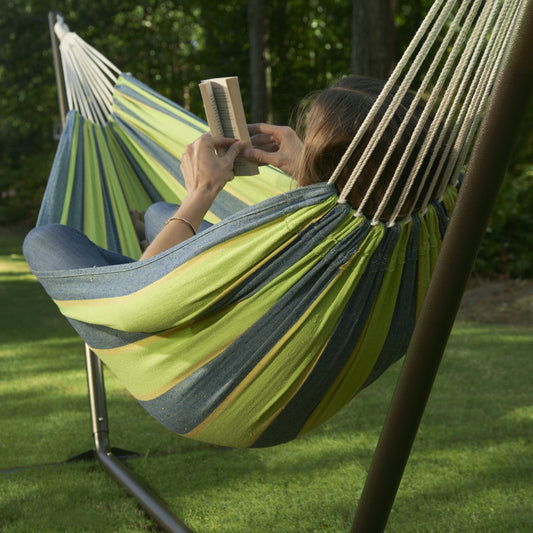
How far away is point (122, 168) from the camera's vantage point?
7.61 feet

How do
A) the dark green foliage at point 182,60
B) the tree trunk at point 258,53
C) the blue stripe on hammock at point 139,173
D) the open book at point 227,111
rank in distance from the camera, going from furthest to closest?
the tree trunk at point 258,53 < the dark green foliage at point 182,60 < the blue stripe on hammock at point 139,173 < the open book at point 227,111

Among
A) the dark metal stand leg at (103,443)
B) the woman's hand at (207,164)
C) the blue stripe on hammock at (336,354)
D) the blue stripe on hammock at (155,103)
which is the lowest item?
the dark metal stand leg at (103,443)

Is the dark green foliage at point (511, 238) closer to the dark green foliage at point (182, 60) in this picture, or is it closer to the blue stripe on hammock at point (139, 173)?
the dark green foliage at point (182, 60)

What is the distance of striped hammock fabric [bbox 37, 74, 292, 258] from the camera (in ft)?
6.55

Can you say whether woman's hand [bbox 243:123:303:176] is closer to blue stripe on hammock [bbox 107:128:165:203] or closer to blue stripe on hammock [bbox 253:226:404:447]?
blue stripe on hammock [bbox 253:226:404:447]

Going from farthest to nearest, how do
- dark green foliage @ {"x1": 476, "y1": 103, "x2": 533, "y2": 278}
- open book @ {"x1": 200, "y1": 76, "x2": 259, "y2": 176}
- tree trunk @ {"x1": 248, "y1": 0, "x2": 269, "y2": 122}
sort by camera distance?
1. tree trunk @ {"x1": 248, "y1": 0, "x2": 269, "y2": 122}
2. dark green foliage @ {"x1": 476, "y1": 103, "x2": 533, "y2": 278}
3. open book @ {"x1": 200, "y1": 76, "x2": 259, "y2": 176}

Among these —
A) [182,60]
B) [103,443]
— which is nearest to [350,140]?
[103,443]

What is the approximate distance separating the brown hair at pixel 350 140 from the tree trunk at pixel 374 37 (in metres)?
4.26

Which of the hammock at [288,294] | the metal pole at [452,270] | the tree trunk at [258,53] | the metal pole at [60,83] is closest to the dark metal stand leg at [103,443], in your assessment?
the hammock at [288,294]

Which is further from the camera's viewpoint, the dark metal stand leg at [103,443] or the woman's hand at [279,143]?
the dark metal stand leg at [103,443]

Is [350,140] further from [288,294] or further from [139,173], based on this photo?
[139,173]

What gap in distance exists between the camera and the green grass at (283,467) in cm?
188

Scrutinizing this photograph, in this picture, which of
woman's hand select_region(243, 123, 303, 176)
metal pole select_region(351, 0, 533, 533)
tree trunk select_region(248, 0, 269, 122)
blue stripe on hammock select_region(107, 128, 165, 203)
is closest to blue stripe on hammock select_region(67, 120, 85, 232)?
blue stripe on hammock select_region(107, 128, 165, 203)

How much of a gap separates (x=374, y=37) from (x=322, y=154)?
4480mm
